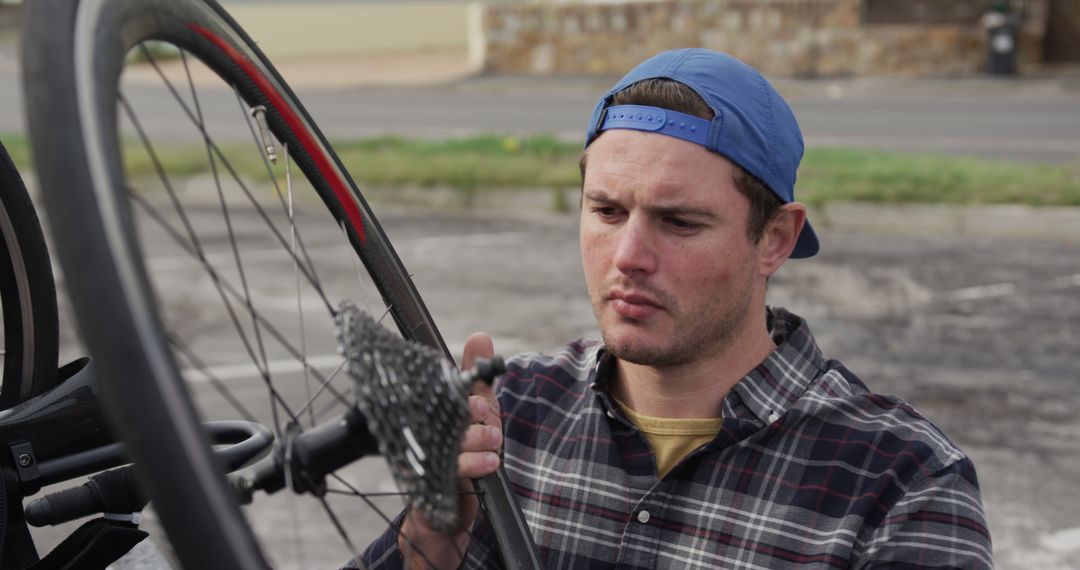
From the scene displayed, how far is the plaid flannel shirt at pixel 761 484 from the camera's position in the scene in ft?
6.43

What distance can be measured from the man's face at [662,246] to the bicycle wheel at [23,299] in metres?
0.85

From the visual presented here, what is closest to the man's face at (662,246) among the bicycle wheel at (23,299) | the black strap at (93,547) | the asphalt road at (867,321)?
the black strap at (93,547)

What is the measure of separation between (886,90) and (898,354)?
13024mm

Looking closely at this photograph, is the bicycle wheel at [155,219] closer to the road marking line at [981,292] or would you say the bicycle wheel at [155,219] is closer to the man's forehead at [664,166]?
the man's forehead at [664,166]

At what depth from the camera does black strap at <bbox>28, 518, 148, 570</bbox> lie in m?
1.98

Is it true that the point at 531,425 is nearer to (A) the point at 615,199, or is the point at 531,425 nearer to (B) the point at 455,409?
(A) the point at 615,199

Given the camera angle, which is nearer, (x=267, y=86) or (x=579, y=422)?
(x=267, y=86)

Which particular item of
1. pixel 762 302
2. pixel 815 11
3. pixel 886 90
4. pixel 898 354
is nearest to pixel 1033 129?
pixel 886 90

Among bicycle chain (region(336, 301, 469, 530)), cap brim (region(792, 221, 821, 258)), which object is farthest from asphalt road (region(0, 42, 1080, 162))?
bicycle chain (region(336, 301, 469, 530))

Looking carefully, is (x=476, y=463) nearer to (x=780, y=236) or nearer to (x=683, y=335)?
(x=683, y=335)

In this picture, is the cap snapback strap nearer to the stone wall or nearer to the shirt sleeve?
the shirt sleeve

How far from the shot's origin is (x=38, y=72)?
123 centimetres

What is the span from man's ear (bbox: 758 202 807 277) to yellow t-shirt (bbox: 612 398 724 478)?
0.26 meters

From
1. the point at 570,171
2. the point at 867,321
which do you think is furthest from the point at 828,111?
the point at 867,321
